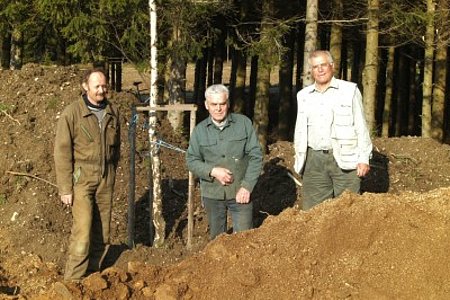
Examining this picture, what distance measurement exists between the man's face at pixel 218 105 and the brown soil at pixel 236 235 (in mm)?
1048

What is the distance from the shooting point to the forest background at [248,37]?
36.9 feet

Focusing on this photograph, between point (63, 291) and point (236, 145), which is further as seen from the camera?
point (236, 145)

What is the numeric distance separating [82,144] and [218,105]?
147 centimetres

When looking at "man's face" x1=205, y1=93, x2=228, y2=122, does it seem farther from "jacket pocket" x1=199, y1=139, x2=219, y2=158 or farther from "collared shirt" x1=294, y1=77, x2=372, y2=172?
"collared shirt" x1=294, y1=77, x2=372, y2=172

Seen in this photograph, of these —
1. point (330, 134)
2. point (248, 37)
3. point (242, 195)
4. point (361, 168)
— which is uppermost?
point (248, 37)

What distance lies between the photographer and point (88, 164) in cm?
688

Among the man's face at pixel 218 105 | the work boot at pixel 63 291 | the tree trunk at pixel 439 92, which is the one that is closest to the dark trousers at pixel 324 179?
the man's face at pixel 218 105

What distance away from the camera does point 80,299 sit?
535 centimetres

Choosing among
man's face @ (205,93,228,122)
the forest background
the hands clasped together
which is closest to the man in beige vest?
the hands clasped together

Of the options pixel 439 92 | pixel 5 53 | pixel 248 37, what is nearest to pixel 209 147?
pixel 248 37

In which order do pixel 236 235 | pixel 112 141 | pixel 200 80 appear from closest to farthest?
pixel 236 235 → pixel 112 141 → pixel 200 80

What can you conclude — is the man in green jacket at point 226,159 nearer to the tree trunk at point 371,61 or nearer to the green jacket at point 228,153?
the green jacket at point 228,153

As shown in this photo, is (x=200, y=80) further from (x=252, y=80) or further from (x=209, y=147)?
(x=209, y=147)

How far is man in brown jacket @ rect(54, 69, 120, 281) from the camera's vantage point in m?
6.70
